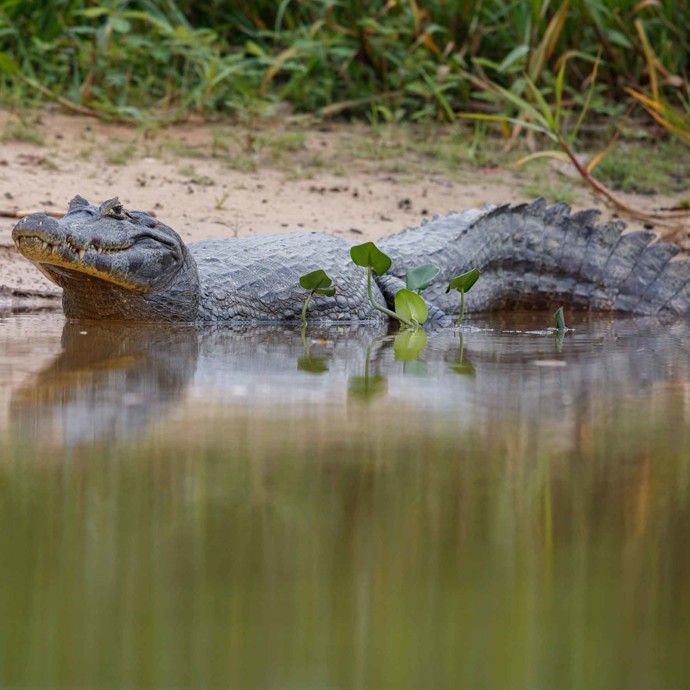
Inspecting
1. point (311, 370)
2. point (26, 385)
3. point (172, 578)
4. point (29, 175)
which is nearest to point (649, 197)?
point (29, 175)

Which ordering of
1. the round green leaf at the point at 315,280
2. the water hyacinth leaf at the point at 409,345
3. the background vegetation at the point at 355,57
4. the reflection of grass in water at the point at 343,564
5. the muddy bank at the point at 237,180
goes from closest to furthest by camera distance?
the reflection of grass in water at the point at 343,564 < the water hyacinth leaf at the point at 409,345 < the round green leaf at the point at 315,280 < the muddy bank at the point at 237,180 < the background vegetation at the point at 355,57

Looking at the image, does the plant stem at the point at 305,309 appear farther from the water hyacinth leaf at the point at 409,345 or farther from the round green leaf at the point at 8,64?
the round green leaf at the point at 8,64

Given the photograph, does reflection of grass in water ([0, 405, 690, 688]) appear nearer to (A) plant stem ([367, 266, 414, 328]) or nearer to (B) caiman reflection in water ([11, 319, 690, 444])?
(B) caiman reflection in water ([11, 319, 690, 444])

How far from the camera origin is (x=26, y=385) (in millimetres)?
3410

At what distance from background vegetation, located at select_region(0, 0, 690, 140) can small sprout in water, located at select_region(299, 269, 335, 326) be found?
3302 millimetres

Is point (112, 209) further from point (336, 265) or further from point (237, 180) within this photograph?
point (237, 180)

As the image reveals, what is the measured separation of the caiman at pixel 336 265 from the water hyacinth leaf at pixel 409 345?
476 mm

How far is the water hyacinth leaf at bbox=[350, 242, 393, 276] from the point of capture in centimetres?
522

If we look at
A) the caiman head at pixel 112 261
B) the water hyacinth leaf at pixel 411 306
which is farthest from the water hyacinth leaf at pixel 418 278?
the caiman head at pixel 112 261

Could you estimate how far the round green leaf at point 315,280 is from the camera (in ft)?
17.5

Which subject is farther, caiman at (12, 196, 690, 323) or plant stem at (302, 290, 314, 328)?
plant stem at (302, 290, 314, 328)

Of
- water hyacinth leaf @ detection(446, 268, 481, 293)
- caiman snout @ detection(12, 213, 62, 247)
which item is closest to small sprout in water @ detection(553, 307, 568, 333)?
water hyacinth leaf @ detection(446, 268, 481, 293)

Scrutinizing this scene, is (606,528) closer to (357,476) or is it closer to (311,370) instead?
(357,476)

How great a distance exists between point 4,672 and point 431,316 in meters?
4.37
